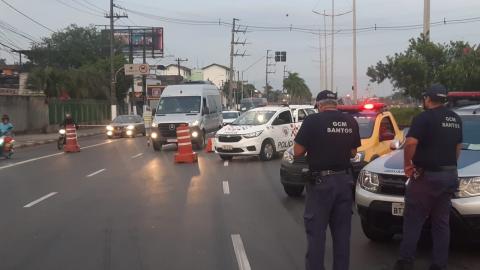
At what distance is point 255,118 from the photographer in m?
19.4

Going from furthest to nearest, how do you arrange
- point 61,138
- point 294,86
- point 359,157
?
point 294,86, point 61,138, point 359,157

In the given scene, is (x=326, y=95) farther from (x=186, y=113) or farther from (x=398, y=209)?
(x=186, y=113)

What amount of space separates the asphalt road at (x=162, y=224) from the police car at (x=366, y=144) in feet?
1.30

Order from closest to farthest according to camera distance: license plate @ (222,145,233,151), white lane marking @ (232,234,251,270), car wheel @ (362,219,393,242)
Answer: white lane marking @ (232,234,251,270) → car wheel @ (362,219,393,242) → license plate @ (222,145,233,151)

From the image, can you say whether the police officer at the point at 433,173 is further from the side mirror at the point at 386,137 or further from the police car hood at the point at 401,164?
the side mirror at the point at 386,137

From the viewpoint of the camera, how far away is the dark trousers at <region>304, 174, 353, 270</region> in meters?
5.26

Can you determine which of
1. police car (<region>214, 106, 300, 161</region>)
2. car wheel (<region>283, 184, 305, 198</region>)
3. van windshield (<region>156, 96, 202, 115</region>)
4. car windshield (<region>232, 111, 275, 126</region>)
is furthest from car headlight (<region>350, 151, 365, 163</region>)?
van windshield (<region>156, 96, 202, 115</region>)

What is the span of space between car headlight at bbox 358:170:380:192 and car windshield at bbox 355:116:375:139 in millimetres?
4307

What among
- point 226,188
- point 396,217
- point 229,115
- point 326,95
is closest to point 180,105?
point 229,115

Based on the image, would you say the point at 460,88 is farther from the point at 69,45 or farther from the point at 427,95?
the point at 69,45

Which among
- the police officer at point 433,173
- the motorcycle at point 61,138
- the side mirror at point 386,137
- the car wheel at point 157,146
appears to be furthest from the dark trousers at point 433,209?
the motorcycle at point 61,138

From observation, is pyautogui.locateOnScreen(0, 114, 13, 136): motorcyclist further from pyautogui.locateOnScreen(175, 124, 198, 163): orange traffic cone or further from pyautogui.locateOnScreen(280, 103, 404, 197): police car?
pyautogui.locateOnScreen(280, 103, 404, 197): police car

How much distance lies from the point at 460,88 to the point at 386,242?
87.3ft

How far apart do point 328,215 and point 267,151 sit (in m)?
13.4
